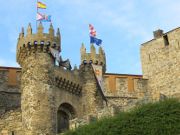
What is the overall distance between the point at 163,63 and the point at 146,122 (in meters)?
18.4

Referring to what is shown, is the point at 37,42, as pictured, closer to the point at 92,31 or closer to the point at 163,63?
the point at 92,31

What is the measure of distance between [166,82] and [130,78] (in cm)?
290

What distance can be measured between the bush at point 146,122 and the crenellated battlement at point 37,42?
23.0ft

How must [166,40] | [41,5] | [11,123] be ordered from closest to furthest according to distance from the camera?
[11,123]
[41,5]
[166,40]

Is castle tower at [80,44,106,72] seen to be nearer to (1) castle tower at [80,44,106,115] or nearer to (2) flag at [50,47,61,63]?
(1) castle tower at [80,44,106,115]

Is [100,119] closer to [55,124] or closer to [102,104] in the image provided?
[55,124]

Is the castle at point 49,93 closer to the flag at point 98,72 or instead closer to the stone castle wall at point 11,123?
the stone castle wall at point 11,123

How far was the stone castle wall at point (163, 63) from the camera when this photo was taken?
40938 millimetres

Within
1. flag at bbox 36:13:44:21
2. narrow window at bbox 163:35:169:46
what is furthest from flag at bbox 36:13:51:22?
narrow window at bbox 163:35:169:46

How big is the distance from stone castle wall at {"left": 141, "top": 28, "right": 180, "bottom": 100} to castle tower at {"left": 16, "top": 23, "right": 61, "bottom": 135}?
12.5 meters

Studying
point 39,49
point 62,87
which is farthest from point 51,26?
point 62,87

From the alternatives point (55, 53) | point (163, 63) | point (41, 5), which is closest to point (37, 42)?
point (55, 53)

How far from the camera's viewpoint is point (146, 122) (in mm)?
24359

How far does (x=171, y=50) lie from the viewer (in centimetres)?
4188
